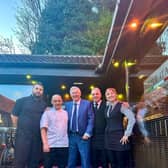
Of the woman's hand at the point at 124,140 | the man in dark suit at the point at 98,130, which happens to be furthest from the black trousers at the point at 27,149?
the woman's hand at the point at 124,140

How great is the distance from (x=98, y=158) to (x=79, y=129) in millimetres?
679

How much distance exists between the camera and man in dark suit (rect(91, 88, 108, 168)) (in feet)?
13.5

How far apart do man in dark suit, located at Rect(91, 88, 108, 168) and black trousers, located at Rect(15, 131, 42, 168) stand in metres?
0.75

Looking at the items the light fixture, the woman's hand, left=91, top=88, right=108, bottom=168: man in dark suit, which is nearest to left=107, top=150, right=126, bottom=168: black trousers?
the woman's hand

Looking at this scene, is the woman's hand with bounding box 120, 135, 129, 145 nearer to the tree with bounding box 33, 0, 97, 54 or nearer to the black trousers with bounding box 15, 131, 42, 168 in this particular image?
the black trousers with bounding box 15, 131, 42, 168

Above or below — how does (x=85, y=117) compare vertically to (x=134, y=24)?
below

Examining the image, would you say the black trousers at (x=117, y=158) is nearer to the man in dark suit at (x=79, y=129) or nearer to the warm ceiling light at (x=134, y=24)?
the man in dark suit at (x=79, y=129)

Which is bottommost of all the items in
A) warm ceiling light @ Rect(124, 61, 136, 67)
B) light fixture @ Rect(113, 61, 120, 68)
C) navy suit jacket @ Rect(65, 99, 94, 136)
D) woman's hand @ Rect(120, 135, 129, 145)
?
woman's hand @ Rect(120, 135, 129, 145)

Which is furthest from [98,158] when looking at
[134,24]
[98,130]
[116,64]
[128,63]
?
[128,63]

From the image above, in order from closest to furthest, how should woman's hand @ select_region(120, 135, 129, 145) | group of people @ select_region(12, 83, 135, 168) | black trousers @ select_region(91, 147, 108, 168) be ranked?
1. woman's hand @ select_region(120, 135, 129, 145)
2. group of people @ select_region(12, 83, 135, 168)
3. black trousers @ select_region(91, 147, 108, 168)

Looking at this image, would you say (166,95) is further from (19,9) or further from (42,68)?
(19,9)

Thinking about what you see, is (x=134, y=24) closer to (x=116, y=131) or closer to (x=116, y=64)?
(x=116, y=131)

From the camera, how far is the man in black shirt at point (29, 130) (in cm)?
416

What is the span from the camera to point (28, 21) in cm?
2070
